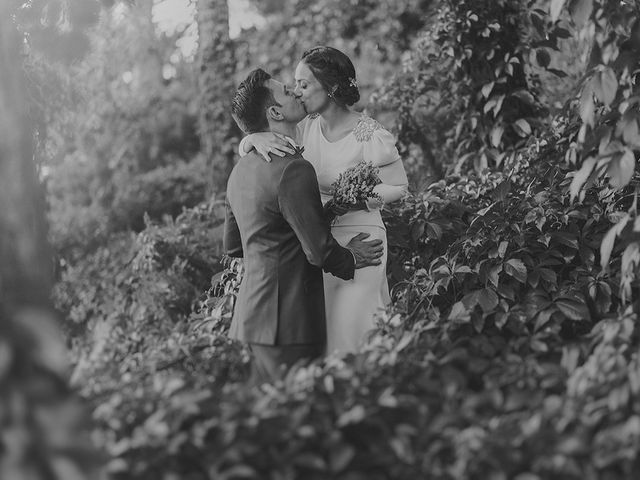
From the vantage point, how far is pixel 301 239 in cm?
340

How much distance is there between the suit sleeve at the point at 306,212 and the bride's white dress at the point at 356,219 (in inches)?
17.3

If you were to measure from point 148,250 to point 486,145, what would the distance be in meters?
2.56

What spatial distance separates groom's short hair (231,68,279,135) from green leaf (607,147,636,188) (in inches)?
54.2

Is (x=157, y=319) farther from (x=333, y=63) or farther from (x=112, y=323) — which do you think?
(x=333, y=63)

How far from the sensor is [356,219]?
4023 millimetres

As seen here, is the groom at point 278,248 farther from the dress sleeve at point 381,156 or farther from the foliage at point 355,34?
the foliage at point 355,34

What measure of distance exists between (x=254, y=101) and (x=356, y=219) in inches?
30.2

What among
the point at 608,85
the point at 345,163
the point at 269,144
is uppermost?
the point at 608,85

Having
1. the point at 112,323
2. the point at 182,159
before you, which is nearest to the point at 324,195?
the point at 112,323

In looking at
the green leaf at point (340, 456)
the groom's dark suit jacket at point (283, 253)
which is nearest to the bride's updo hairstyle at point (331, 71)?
the groom's dark suit jacket at point (283, 253)

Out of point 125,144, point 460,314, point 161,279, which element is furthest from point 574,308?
point 125,144

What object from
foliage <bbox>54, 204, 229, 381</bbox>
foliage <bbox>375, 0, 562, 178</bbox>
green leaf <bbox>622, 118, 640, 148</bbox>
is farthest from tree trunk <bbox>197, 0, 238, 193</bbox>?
green leaf <bbox>622, 118, 640, 148</bbox>

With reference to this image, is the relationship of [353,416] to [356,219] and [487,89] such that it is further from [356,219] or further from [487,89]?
[487,89]

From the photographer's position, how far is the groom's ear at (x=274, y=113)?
12.0 feet
